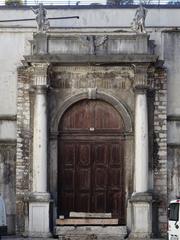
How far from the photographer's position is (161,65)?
25516 millimetres

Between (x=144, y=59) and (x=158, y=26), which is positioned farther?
(x=158, y=26)

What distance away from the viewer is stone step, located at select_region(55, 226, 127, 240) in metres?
24.4

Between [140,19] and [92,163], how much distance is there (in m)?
5.08

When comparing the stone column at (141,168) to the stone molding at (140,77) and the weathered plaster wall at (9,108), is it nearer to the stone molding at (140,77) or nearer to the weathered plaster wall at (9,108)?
the stone molding at (140,77)

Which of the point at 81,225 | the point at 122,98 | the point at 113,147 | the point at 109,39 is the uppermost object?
the point at 109,39

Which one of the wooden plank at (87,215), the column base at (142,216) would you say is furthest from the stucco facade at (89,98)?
the wooden plank at (87,215)

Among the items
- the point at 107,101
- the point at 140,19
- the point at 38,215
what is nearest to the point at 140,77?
the point at 107,101

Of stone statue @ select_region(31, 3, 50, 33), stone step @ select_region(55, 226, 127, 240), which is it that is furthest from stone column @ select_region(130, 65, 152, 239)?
stone statue @ select_region(31, 3, 50, 33)

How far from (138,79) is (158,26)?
94.1 inches

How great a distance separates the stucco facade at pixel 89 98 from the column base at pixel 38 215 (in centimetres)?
3

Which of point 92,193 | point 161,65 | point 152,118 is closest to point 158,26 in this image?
point 161,65

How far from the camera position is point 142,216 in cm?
2453

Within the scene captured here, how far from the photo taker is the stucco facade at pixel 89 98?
24.7m

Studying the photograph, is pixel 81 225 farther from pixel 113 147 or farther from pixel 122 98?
pixel 122 98
